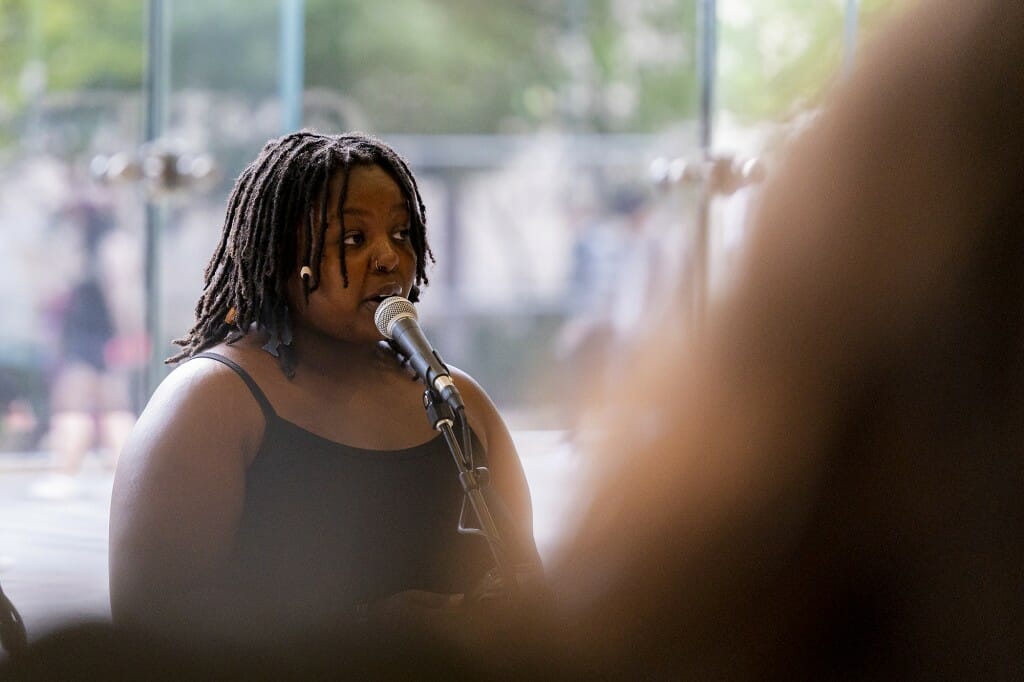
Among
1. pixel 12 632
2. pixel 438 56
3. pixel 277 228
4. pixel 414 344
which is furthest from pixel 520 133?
pixel 12 632

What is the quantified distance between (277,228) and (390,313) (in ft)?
0.83

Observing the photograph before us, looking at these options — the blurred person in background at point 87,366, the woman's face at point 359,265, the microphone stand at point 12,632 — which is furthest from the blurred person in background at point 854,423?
the blurred person in background at point 87,366

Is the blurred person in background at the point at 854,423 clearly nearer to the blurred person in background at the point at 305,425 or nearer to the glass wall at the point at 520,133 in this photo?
the blurred person in background at the point at 305,425

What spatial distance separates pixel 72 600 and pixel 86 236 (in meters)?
4.12

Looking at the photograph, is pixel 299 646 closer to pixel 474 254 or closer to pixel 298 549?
pixel 298 549

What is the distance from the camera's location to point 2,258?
15.0 ft

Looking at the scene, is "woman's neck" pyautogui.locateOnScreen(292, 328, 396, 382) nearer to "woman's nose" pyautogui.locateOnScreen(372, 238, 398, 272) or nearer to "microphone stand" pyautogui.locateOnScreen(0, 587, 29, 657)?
"woman's nose" pyautogui.locateOnScreen(372, 238, 398, 272)

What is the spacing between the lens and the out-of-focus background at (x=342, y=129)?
4.35m

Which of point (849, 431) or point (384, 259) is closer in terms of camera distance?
point (849, 431)

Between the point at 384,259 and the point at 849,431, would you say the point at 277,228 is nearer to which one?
the point at 384,259

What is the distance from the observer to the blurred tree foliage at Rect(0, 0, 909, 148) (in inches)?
177

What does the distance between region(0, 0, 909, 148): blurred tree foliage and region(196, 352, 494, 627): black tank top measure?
2.72 m

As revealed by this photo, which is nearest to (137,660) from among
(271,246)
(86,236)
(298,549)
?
(298,549)

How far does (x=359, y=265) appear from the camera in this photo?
130 cm
